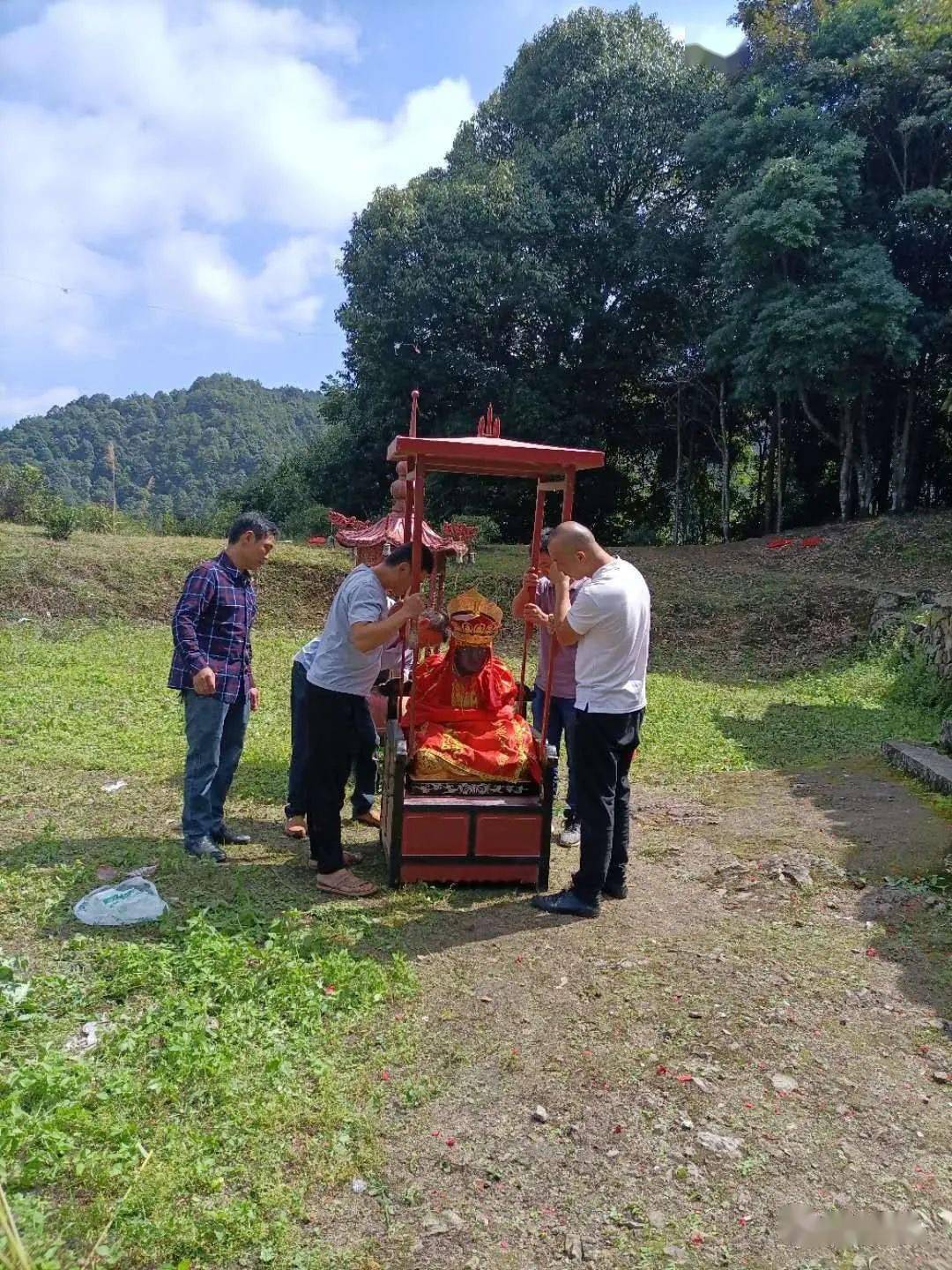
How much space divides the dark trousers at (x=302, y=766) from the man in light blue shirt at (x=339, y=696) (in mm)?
459

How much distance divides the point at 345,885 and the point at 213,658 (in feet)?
4.52

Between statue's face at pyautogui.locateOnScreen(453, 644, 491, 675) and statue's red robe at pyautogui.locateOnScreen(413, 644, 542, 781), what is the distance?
3 centimetres

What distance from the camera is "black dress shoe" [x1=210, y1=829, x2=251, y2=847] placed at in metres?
5.27

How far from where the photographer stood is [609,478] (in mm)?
23328

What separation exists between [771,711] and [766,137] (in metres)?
11.4

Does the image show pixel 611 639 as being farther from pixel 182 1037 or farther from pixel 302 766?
pixel 182 1037

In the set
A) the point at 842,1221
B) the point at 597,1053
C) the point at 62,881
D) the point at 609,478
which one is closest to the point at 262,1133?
the point at 597,1053

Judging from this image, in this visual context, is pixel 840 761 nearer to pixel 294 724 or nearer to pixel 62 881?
pixel 294 724

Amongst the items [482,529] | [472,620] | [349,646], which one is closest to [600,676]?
[472,620]

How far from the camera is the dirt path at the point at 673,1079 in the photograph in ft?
8.16

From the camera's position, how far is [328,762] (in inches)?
180

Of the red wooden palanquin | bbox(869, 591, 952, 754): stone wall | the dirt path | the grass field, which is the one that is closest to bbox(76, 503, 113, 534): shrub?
the grass field

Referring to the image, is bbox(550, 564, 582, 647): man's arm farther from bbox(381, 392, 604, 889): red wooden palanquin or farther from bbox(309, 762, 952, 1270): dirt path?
bbox(309, 762, 952, 1270): dirt path

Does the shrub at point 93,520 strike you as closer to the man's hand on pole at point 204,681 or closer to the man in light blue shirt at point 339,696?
the man's hand on pole at point 204,681
